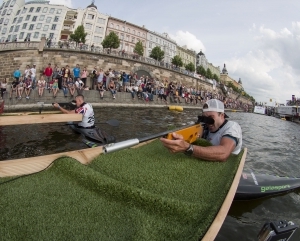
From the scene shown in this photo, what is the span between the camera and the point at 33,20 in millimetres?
61781

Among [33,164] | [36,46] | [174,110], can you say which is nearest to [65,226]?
[33,164]

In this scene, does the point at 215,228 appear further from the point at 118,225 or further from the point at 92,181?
the point at 92,181

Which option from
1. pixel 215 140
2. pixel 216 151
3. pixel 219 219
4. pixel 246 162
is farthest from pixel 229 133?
pixel 246 162

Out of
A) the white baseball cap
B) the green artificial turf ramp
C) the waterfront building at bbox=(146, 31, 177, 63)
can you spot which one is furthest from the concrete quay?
the waterfront building at bbox=(146, 31, 177, 63)

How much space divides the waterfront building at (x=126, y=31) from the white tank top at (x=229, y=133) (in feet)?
202

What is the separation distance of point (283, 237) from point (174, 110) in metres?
17.9

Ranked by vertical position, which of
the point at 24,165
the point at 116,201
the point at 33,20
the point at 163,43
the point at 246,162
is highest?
the point at 163,43

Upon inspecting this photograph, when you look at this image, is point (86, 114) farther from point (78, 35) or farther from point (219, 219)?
point (78, 35)

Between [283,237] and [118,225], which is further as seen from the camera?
[283,237]

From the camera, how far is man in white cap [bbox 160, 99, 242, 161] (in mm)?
2637

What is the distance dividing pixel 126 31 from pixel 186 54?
36.2 m

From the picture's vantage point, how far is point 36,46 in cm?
2402

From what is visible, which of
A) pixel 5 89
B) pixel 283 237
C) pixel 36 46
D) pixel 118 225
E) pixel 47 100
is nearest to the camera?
pixel 118 225

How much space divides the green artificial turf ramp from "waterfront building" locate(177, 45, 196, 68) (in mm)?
89507
